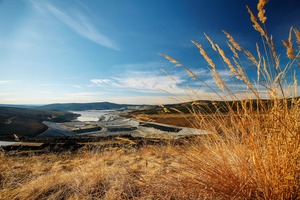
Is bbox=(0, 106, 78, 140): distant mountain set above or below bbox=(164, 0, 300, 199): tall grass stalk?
below

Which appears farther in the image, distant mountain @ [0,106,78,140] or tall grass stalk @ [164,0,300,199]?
distant mountain @ [0,106,78,140]

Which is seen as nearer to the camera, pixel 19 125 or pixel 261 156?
pixel 261 156

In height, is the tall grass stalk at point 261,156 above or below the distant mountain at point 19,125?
above

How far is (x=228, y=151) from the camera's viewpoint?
5.88 ft

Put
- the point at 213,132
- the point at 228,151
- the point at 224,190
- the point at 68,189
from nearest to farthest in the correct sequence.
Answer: the point at 224,190 < the point at 228,151 < the point at 213,132 < the point at 68,189

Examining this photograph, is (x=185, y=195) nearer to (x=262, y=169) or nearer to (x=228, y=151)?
(x=228, y=151)

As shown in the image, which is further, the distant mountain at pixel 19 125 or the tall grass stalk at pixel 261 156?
the distant mountain at pixel 19 125

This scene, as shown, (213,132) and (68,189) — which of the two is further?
(68,189)

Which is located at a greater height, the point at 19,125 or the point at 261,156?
the point at 261,156

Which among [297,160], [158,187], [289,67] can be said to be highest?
[289,67]

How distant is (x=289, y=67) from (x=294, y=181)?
734mm

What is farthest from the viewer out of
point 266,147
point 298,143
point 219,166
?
point 219,166

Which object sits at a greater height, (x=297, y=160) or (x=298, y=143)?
(x=298, y=143)

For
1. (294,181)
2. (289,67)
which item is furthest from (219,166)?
(289,67)
